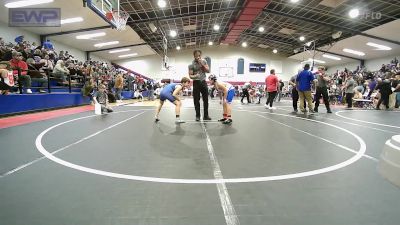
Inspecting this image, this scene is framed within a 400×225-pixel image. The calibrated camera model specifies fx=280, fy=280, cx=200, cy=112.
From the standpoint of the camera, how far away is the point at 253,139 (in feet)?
13.9

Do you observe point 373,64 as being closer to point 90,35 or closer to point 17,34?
point 90,35

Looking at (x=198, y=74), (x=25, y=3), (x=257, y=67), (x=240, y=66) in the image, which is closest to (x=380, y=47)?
(x=257, y=67)

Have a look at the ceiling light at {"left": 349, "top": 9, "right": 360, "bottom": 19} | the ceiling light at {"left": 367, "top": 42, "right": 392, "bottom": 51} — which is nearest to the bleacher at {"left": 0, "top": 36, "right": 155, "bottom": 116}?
the ceiling light at {"left": 349, "top": 9, "right": 360, "bottom": 19}

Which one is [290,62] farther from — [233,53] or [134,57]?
[134,57]

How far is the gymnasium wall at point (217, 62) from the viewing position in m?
34.6

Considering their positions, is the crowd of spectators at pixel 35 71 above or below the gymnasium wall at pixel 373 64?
below

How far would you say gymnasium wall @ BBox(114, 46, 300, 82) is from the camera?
34.6 metres

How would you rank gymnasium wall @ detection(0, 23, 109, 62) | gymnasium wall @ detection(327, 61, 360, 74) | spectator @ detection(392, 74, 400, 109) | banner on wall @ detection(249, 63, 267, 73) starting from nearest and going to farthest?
spectator @ detection(392, 74, 400, 109) < gymnasium wall @ detection(0, 23, 109, 62) < gymnasium wall @ detection(327, 61, 360, 74) < banner on wall @ detection(249, 63, 267, 73)

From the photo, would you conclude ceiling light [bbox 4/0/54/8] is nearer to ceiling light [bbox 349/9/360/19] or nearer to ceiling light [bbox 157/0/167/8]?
ceiling light [bbox 157/0/167/8]

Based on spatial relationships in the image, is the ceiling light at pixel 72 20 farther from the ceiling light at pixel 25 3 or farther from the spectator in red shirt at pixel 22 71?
the spectator in red shirt at pixel 22 71

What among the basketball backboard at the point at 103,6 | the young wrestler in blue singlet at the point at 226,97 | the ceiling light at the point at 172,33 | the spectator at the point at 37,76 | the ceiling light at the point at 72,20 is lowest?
the young wrestler in blue singlet at the point at 226,97

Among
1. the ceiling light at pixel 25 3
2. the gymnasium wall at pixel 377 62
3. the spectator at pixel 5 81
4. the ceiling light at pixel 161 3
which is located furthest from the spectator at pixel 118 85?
the gymnasium wall at pixel 377 62

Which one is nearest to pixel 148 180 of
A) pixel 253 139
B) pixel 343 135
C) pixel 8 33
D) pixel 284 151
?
pixel 284 151

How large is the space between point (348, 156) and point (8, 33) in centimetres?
1874
